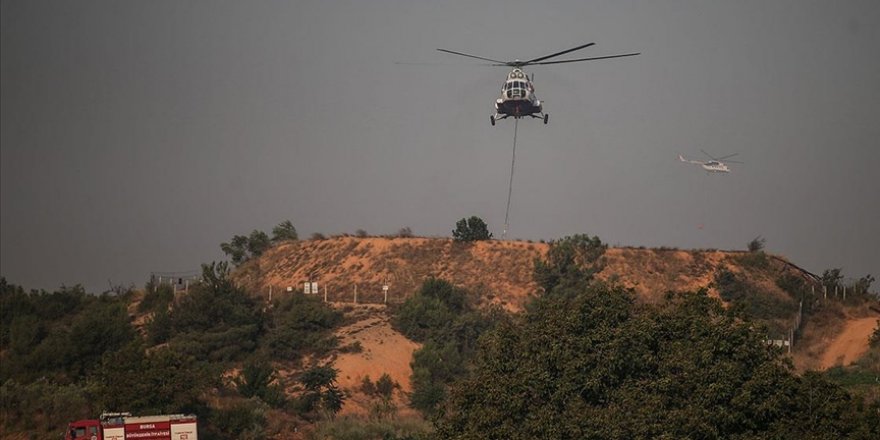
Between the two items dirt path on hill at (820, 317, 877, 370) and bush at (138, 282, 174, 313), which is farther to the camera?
bush at (138, 282, 174, 313)

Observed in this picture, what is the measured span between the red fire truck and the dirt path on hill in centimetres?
4075

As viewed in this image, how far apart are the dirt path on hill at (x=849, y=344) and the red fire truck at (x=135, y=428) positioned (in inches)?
1604

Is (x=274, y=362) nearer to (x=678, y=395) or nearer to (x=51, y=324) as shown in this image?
(x=51, y=324)

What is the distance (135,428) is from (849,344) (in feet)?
160

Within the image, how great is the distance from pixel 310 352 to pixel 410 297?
11.2m

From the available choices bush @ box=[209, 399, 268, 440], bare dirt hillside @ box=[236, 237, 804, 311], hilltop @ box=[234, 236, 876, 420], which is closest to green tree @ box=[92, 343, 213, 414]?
bush @ box=[209, 399, 268, 440]

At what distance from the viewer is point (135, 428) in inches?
1610

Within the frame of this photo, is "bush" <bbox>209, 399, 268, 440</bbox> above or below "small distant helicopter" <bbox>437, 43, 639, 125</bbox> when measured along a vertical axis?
below

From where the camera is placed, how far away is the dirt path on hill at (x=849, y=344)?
67.8 m

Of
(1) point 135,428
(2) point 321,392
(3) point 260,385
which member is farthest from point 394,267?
(1) point 135,428

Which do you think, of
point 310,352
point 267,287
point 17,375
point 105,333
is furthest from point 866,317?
point 17,375

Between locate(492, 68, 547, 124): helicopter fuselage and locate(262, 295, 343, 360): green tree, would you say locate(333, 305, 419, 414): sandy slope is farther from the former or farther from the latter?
locate(492, 68, 547, 124): helicopter fuselage

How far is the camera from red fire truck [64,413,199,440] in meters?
40.7

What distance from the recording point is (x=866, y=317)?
77.1 meters
